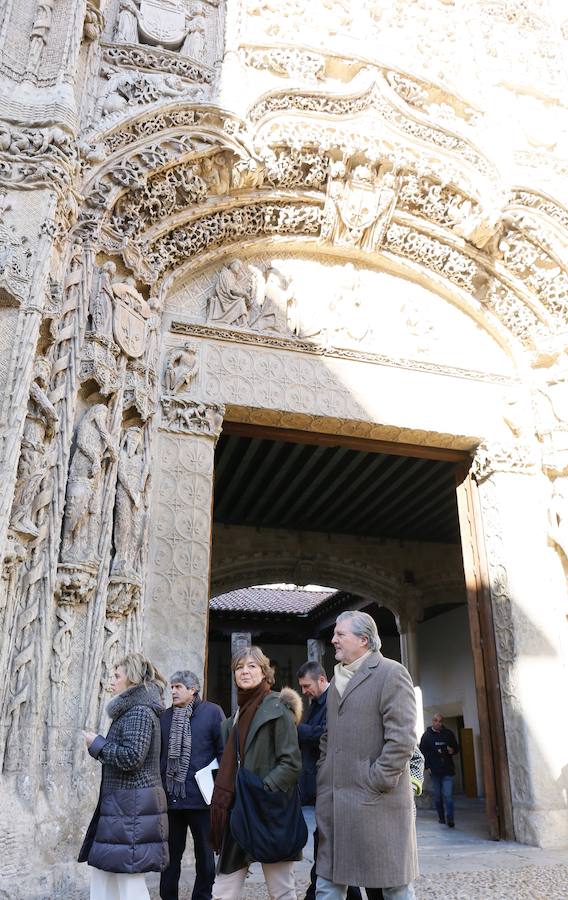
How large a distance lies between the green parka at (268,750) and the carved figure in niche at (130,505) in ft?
8.21

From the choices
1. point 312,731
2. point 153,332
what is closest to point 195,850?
point 312,731

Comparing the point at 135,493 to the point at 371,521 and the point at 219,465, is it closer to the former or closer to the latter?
the point at 219,465

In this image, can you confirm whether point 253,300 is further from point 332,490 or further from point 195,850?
point 195,850

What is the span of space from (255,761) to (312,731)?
611mm

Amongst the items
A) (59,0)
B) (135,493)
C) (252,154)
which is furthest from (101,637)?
(59,0)

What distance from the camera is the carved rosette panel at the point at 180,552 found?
16.8 feet

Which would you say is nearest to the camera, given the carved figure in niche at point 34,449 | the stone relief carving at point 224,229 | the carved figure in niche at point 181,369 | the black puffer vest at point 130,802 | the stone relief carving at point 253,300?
the black puffer vest at point 130,802

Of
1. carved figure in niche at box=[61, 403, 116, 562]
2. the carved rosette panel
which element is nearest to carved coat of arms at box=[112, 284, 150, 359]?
carved figure in niche at box=[61, 403, 116, 562]

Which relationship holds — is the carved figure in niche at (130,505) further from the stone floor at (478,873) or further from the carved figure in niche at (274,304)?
the stone floor at (478,873)

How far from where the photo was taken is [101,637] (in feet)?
15.3

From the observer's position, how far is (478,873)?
446 centimetres

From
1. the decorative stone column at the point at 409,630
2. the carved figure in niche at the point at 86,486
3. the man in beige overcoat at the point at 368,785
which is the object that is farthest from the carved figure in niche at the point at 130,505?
the decorative stone column at the point at 409,630

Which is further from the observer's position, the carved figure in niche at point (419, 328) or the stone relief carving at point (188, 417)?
the carved figure in niche at point (419, 328)

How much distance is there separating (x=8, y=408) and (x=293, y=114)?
12.6 ft
